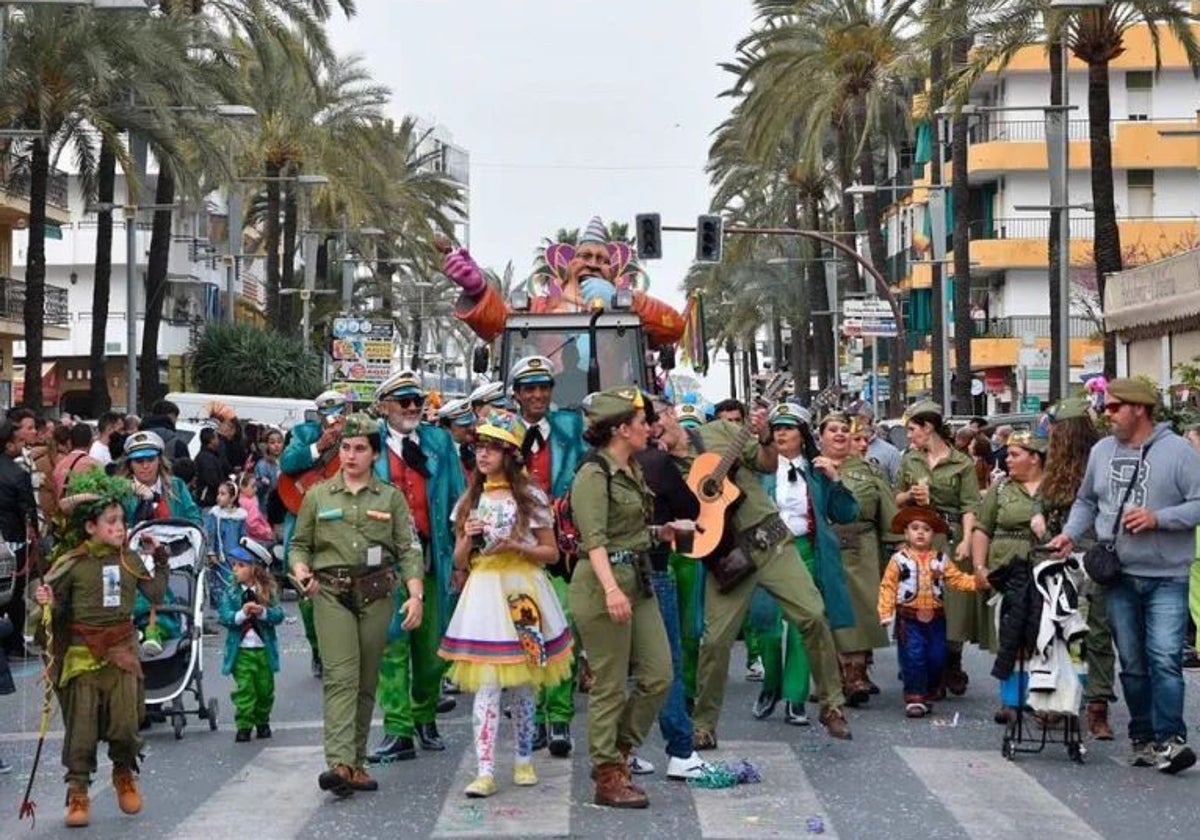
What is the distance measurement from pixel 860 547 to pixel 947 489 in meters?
0.65

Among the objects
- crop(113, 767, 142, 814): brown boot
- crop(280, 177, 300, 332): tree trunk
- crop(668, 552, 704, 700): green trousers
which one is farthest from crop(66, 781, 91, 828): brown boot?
crop(280, 177, 300, 332): tree trunk

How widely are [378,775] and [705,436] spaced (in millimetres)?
2465

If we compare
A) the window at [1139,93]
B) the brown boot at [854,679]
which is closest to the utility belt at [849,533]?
the brown boot at [854,679]

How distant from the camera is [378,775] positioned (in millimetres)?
11500

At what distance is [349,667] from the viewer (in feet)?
35.5

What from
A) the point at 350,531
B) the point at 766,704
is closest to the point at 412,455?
the point at 350,531

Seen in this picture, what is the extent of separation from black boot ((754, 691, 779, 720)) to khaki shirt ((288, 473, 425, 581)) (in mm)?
3410

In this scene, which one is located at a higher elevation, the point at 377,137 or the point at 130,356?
the point at 377,137

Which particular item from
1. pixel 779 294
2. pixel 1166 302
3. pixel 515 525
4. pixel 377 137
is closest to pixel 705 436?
pixel 515 525

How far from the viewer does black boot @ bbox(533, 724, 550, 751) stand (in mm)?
12320

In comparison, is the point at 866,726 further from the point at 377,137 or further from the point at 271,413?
the point at 377,137

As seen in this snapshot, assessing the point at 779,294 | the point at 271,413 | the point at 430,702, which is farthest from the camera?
the point at 779,294

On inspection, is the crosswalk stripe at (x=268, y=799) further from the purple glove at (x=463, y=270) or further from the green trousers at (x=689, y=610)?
the purple glove at (x=463, y=270)

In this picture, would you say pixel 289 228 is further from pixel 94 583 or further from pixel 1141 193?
pixel 94 583
